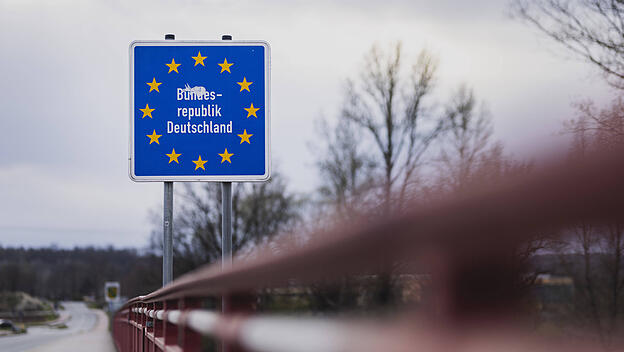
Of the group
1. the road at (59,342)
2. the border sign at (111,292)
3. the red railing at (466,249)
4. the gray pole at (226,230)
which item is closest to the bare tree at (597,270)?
the red railing at (466,249)

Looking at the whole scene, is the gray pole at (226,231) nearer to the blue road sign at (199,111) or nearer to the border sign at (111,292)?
the blue road sign at (199,111)

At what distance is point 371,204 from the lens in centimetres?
116

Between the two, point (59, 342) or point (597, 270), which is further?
point (59, 342)

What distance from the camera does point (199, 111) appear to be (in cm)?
868

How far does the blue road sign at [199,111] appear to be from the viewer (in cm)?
848

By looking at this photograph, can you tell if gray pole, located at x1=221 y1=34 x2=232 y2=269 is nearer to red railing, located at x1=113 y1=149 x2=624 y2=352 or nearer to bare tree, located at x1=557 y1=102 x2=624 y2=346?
red railing, located at x1=113 y1=149 x2=624 y2=352

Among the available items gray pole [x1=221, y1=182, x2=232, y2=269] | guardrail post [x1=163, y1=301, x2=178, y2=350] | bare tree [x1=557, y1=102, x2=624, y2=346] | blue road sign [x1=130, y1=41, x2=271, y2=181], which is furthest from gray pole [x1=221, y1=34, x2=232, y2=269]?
bare tree [x1=557, y1=102, x2=624, y2=346]

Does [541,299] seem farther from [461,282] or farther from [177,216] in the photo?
[177,216]

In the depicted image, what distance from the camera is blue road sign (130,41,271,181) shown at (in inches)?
334

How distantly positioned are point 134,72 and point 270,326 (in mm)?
7636

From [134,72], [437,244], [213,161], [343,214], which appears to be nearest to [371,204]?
[343,214]

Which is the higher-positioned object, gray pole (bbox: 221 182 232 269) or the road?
gray pole (bbox: 221 182 232 269)

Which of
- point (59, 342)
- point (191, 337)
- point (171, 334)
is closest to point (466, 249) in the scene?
point (191, 337)

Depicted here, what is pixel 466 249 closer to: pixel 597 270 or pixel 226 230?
pixel 597 270
